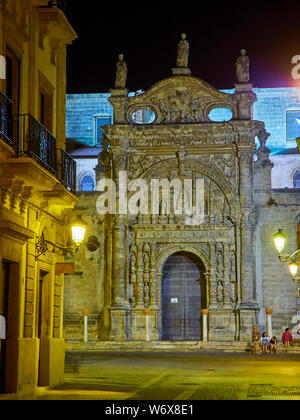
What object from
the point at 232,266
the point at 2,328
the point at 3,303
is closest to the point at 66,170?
the point at 3,303

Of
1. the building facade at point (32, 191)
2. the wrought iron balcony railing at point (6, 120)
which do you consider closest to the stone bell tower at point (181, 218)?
the building facade at point (32, 191)

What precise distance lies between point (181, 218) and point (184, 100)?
227 inches

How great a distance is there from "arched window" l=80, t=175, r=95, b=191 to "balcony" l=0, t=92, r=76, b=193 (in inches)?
1041

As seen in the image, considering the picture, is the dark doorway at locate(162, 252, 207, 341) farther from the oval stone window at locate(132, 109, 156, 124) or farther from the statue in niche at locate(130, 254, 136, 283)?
the oval stone window at locate(132, 109, 156, 124)

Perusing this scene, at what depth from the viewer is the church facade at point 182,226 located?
36406 mm

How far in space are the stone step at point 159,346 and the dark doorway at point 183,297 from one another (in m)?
2.32

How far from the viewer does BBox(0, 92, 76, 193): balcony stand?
14.1 metres

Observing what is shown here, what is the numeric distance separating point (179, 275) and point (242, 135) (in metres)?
7.45

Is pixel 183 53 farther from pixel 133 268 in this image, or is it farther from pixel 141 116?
pixel 133 268

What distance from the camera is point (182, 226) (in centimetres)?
3684

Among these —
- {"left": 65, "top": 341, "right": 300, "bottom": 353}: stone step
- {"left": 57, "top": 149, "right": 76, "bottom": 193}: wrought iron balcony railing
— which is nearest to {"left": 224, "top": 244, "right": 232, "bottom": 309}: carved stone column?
{"left": 65, "top": 341, "right": 300, "bottom": 353}: stone step

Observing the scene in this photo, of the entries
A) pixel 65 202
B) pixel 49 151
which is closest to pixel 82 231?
pixel 65 202

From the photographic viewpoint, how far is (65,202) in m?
17.1

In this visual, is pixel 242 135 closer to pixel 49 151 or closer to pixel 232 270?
pixel 232 270
